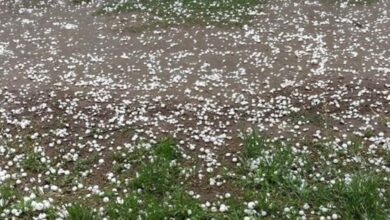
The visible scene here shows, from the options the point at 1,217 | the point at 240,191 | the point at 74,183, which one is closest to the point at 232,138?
the point at 240,191

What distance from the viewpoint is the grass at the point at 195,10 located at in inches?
655

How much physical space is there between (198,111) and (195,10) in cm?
725

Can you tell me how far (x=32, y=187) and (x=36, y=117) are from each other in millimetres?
3010

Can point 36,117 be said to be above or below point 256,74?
above

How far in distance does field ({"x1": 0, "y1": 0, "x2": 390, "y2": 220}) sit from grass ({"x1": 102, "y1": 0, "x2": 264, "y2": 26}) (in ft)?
0.25

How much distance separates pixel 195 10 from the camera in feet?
57.0

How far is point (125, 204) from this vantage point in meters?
7.83

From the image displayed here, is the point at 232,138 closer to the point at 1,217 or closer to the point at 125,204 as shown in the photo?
the point at 125,204

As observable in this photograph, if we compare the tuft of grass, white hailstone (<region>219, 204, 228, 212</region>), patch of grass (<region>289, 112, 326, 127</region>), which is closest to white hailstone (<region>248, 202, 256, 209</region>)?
white hailstone (<region>219, 204, 228, 212</region>)

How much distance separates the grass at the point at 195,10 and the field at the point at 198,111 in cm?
8

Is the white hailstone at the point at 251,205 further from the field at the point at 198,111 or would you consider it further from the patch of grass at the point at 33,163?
the patch of grass at the point at 33,163

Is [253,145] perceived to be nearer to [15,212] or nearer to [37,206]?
[37,206]

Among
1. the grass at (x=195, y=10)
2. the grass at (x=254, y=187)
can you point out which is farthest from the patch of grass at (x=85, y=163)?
the grass at (x=195, y=10)

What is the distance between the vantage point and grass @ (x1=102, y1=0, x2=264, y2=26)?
1664 cm
